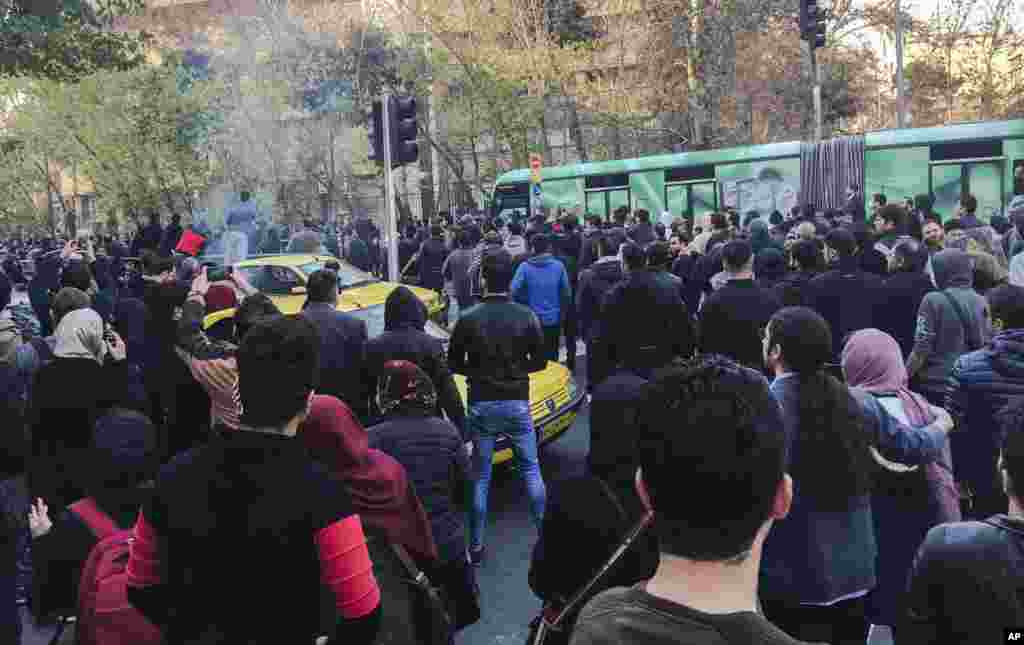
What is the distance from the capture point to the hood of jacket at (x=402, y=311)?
19.0 feet

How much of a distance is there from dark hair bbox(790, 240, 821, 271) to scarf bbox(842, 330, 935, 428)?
329 centimetres

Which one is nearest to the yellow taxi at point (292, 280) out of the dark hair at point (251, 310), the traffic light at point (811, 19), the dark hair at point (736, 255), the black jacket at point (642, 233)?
the black jacket at point (642, 233)

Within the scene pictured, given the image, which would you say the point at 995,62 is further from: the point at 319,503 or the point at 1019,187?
the point at 319,503

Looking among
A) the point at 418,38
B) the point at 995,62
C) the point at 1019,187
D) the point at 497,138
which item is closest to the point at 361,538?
the point at 1019,187

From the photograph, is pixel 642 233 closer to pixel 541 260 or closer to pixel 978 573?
pixel 541 260

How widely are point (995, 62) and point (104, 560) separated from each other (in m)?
44.0

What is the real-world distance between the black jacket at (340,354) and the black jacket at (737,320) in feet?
7.17

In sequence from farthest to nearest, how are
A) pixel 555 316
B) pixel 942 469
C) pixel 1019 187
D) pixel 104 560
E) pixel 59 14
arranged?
pixel 1019 187 → pixel 59 14 → pixel 555 316 → pixel 942 469 → pixel 104 560

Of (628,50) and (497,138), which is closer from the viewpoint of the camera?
(628,50)

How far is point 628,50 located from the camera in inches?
1459

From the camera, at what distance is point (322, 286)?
6.37 metres

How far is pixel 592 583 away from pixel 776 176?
21.5m

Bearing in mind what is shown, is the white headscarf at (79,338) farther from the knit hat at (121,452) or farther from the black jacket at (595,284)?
the black jacket at (595,284)

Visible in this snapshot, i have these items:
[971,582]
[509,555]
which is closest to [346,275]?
[509,555]
